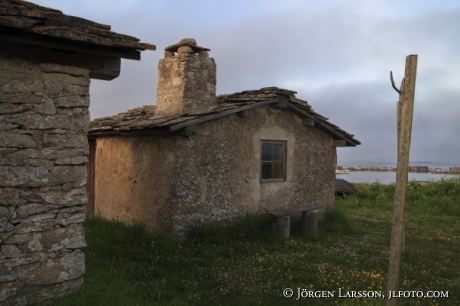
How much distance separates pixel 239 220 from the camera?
7477 mm

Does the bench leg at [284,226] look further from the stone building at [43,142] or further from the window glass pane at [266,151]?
the stone building at [43,142]

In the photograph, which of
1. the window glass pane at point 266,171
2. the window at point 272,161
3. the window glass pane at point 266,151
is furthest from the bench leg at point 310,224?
the window glass pane at point 266,151

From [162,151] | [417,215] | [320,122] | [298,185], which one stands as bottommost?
[417,215]

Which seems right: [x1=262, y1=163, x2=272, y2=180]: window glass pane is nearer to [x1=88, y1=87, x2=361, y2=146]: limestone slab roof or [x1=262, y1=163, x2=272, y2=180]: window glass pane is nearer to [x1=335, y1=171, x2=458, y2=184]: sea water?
[x1=88, y1=87, x2=361, y2=146]: limestone slab roof

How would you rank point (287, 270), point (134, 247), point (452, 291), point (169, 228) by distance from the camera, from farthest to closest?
point (169, 228)
point (134, 247)
point (287, 270)
point (452, 291)

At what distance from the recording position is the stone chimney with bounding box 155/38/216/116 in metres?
7.93

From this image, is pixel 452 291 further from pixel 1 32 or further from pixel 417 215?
pixel 417 215

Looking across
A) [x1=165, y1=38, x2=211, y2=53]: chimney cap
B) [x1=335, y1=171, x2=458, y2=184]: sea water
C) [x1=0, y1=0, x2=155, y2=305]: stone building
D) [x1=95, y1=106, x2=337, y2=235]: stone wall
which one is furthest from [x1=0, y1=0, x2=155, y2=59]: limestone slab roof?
[x1=335, y1=171, x2=458, y2=184]: sea water

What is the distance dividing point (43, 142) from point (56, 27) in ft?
3.63

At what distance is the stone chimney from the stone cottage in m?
0.02

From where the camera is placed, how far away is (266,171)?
8.26 m

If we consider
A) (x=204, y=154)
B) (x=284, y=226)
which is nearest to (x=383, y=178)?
(x=284, y=226)

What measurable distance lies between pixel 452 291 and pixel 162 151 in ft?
16.6

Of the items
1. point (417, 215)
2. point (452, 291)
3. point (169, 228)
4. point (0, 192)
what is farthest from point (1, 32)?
point (417, 215)
